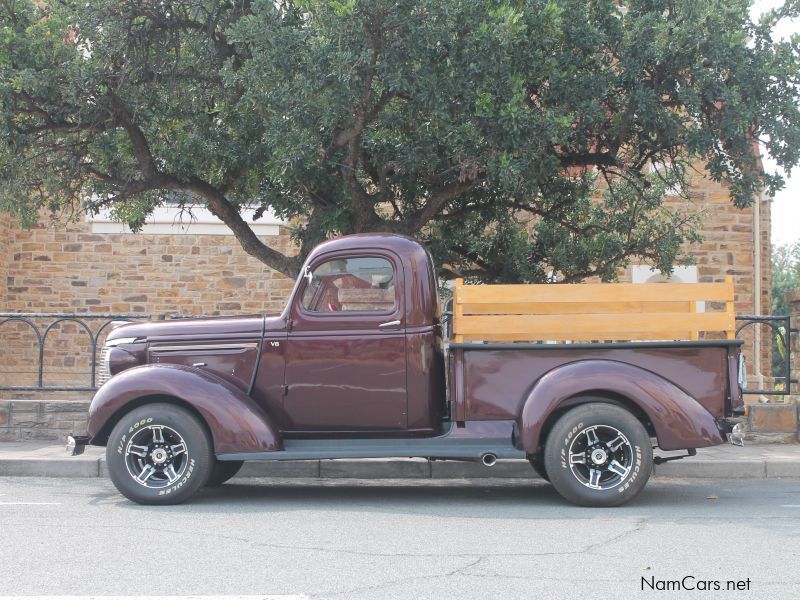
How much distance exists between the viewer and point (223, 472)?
8375 mm

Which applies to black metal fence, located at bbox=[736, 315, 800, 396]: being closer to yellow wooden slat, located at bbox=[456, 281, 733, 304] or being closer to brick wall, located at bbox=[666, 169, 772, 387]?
yellow wooden slat, located at bbox=[456, 281, 733, 304]

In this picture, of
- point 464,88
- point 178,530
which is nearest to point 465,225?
point 464,88

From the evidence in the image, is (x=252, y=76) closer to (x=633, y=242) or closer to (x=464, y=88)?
(x=464, y=88)

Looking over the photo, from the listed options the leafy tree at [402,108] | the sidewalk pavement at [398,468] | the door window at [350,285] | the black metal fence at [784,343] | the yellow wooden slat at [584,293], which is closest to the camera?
the yellow wooden slat at [584,293]

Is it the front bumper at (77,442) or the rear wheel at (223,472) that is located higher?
the front bumper at (77,442)

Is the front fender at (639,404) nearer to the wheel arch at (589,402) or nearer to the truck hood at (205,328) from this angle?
the wheel arch at (589,402)

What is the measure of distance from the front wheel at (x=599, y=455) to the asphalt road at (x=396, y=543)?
0.51 feet

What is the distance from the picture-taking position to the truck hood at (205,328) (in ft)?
25.4

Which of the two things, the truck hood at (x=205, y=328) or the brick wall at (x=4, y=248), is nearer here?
the truck hood at (x=205, y=328)

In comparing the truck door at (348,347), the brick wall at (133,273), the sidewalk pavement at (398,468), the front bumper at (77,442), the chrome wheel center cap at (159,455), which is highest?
the brick wall at (133,273)

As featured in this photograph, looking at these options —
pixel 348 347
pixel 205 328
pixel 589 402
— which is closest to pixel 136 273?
pixel 205 328

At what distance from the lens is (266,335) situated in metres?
7.70

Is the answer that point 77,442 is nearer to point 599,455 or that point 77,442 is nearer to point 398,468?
point 398,468

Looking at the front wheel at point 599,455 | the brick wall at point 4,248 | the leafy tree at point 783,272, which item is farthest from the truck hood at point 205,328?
the leafy tree at point 783,272
